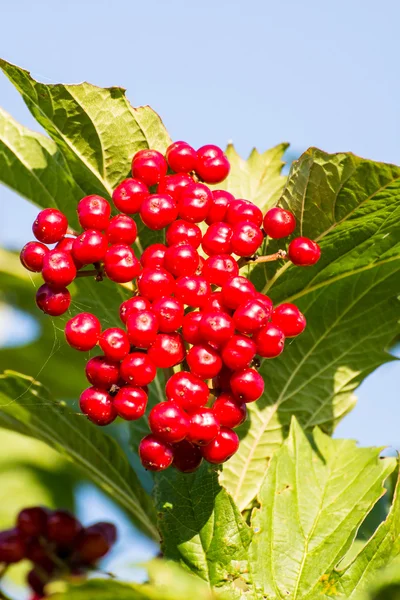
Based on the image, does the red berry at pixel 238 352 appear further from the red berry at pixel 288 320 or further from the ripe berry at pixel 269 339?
the red berry at pixel 288 320

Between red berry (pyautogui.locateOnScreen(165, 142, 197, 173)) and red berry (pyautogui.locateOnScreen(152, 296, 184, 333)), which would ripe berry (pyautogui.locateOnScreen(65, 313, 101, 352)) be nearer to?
red berry (pyautogui.locateOnScreen(152, 296, 184, 333))

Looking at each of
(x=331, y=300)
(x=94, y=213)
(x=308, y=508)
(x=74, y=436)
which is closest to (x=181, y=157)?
(x=94, y=213)

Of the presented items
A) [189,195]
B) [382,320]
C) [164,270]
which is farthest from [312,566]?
[189,195]

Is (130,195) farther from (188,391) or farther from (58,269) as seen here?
(188,391)

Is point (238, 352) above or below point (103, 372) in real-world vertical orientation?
above

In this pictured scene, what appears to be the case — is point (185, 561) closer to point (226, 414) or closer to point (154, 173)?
point (226, 414)
